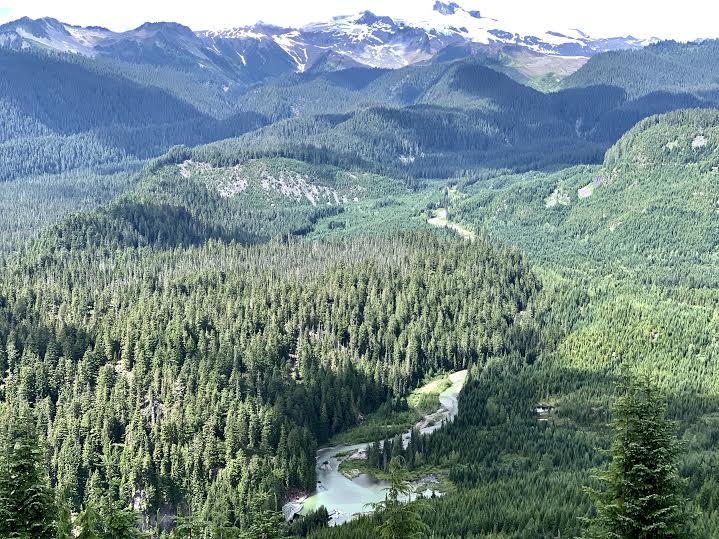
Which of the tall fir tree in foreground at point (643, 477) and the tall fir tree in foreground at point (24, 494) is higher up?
the tall fir tree in foreground at point (643, 477)

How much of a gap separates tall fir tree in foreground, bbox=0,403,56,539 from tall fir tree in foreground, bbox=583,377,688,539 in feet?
116

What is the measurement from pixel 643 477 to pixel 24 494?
3910 centimetres

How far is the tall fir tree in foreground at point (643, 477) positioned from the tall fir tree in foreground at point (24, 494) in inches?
1398

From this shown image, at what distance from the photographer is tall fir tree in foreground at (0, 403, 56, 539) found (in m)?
52.9

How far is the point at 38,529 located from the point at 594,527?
118ft

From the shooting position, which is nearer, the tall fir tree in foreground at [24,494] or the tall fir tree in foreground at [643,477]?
the tall fir tree in foreground at [643,477]

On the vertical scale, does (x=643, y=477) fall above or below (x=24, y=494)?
above

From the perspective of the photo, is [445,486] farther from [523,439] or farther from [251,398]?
[251,398]

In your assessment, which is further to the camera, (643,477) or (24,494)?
(24,494)

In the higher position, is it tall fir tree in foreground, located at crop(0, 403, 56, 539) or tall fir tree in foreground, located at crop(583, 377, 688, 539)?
tall fir tree in foreground, located at crop(583, 377, 688, 539)

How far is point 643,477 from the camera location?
45031 mm

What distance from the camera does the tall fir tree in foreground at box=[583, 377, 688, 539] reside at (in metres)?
44.3

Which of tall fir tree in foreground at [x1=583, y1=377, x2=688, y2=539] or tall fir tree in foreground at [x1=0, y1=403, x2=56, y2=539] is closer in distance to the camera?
tall fir tree in foreground at [x1=583, y1=377, x2=688, y2=539]

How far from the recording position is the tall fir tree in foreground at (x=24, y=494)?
52875 mm
